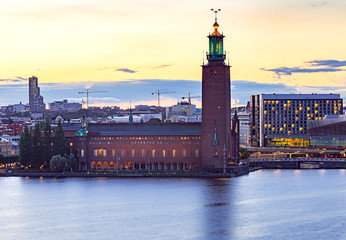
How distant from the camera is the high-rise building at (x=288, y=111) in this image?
576ft

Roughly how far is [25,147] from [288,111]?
8991 centimetres

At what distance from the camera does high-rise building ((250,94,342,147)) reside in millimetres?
175500

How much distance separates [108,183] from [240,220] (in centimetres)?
2910

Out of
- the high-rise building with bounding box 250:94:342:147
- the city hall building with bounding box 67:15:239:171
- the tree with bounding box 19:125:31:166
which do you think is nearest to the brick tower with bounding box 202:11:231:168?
the city hall building with bounding box 67:15:239:171

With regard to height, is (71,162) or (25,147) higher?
(25,147)

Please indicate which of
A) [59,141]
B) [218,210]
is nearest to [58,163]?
[59,141]

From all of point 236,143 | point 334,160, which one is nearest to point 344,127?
point 334,160

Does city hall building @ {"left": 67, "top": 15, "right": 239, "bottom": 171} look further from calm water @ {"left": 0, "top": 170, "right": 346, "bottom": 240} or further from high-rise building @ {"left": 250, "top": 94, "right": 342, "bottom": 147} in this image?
high-rise building @ {"left": 250, "top": 94, "right": 342, "bottom": 147}

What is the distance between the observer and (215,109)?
97625 mm

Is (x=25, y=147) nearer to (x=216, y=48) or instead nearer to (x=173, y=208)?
(x=216, y=48)

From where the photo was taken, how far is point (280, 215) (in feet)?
215

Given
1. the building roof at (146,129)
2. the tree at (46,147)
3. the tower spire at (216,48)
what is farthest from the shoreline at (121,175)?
the tower spire at (216,48)

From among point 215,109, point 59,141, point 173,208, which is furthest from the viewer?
point 59,141


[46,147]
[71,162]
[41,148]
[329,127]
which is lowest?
[71,162]
